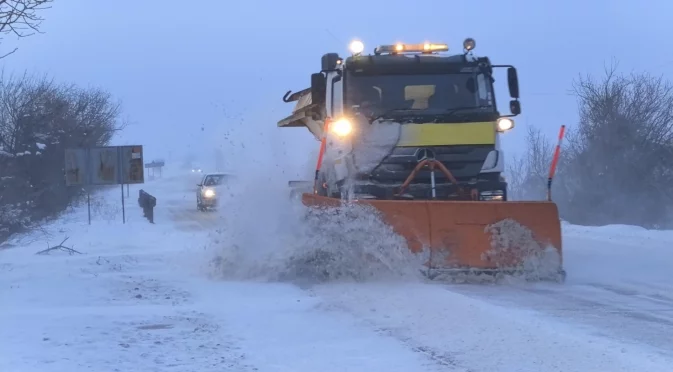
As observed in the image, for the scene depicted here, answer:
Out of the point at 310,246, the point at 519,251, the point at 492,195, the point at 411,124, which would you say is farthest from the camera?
the point at 492,195

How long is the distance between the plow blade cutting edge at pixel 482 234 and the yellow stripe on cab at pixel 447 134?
3.60 ft

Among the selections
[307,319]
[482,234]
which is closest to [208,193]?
[482,234]

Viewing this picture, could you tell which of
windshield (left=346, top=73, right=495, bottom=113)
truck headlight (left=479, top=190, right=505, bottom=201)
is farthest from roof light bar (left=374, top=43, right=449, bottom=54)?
truck headlight (left=479, top=190, right=505, bottom=201)

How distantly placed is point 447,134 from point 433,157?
0.33 meters

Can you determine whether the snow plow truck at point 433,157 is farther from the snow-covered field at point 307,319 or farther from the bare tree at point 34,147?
the bare tree at point 34,147

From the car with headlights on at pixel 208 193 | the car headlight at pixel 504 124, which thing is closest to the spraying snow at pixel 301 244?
the car headlight at pixel 504 124

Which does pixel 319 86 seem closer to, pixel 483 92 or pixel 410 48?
pixel 410 48

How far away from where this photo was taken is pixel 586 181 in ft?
94.1

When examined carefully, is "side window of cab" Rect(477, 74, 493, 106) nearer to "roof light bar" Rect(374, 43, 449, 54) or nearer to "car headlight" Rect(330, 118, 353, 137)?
"roof light bar" Rect(374, 43, 449, 54)

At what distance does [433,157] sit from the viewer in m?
9.42

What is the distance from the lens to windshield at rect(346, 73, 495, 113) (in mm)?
9680

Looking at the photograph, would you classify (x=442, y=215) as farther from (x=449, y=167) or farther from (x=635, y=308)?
(x=635, y=308)

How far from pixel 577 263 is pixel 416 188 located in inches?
104

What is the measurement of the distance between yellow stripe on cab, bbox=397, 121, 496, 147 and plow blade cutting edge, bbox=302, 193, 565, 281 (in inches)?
43.2
